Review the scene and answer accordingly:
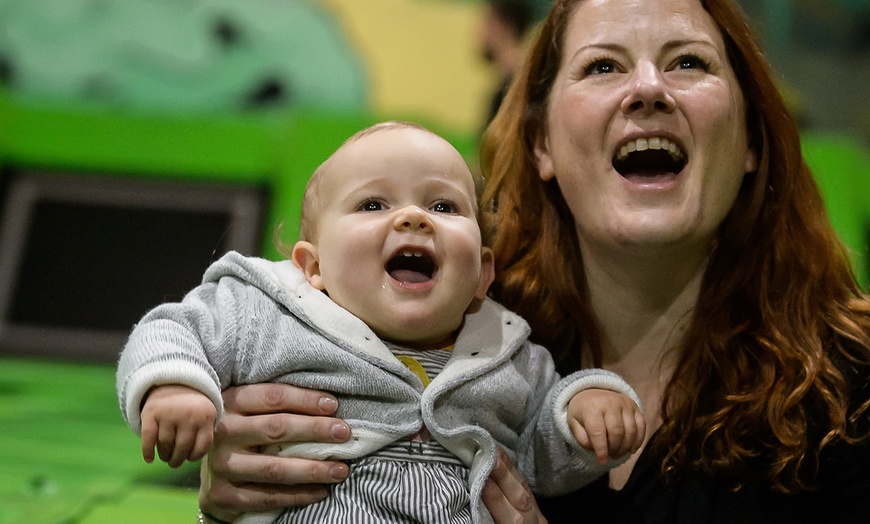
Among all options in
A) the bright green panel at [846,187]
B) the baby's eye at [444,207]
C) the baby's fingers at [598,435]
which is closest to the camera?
the baby's fingers at [598,435]

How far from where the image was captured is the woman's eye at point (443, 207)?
111cm

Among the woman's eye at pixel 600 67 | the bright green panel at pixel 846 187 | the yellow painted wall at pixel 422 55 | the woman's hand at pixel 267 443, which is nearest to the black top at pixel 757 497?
the woman's hand at pixel 267 443

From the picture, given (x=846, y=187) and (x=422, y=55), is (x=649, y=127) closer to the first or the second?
(x=846, y=187)

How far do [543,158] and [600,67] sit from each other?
18cm

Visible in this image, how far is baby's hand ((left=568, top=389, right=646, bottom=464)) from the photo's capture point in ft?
3.30

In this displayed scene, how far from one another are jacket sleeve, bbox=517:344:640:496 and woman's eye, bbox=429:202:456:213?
25cm

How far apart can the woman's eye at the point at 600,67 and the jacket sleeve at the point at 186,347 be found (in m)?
0.60

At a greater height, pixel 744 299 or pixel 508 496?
pixel 744 299

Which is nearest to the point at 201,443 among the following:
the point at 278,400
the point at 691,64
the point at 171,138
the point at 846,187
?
the point at 278,400

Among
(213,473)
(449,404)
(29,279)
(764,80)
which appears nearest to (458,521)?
(449,404)

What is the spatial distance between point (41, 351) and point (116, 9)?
1.77m

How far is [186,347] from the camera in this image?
95 cm

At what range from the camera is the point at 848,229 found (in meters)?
2.79

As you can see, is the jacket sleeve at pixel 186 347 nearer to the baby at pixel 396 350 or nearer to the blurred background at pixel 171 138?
the baby at pixel 396 350
